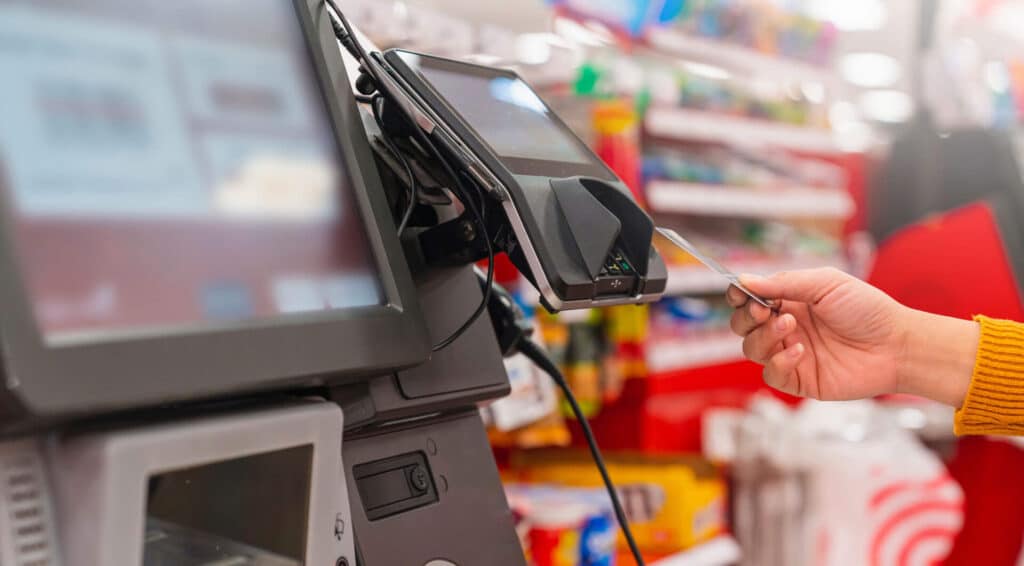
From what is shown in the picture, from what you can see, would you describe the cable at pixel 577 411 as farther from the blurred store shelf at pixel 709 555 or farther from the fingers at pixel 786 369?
the blurred store shelf at pixel 709 555

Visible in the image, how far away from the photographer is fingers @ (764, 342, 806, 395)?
3.55 feet

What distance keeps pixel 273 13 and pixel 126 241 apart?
0.24 m

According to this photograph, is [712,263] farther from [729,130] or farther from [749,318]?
[729,130]

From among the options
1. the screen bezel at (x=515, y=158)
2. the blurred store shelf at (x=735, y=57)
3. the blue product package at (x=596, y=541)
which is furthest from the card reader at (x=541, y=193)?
the blurred store shelf at (x=735, y=57)

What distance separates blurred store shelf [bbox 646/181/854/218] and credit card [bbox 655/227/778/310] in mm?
1648

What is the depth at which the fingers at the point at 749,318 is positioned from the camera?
1021mm

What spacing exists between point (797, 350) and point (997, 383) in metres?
0.29

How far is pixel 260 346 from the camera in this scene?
0.62 metres

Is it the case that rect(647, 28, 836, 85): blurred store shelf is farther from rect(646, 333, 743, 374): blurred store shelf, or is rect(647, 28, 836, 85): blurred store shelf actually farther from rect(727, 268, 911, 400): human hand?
rect(727, 268, 911, 400): human hand

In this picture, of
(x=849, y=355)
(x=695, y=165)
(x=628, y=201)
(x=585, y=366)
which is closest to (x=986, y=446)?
(x=695, y=165)

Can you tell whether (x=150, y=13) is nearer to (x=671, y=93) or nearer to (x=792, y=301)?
(x=792, y=301)

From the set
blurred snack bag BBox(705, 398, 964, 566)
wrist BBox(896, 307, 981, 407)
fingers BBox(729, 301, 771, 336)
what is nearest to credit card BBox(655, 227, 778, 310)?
fingers BBox(729, 301, 771, 336)

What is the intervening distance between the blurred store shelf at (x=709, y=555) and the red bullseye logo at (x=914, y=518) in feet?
1.45

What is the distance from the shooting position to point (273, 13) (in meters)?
0.74
